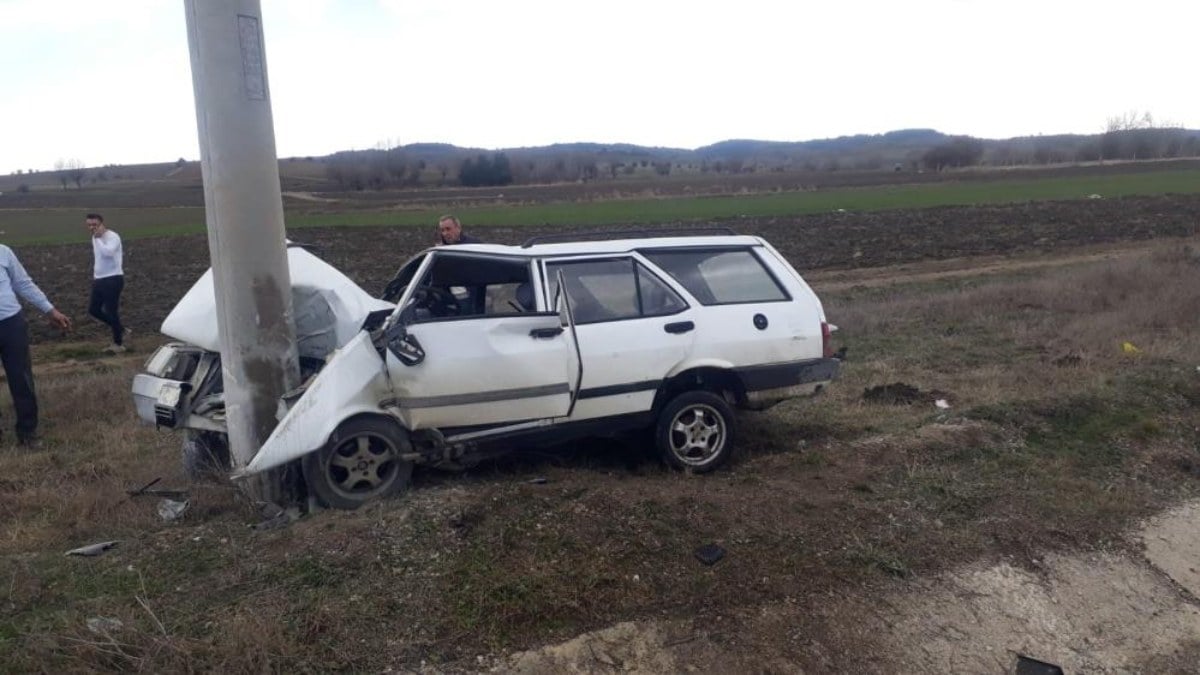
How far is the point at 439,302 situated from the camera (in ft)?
21.6

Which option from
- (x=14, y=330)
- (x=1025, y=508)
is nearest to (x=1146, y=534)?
(x=1025, y=508)

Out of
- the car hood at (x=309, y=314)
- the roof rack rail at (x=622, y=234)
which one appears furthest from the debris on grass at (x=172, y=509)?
the roof rack rail at (x=622, y=234)

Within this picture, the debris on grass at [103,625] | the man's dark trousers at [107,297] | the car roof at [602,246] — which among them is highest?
the car roof at [602,246]

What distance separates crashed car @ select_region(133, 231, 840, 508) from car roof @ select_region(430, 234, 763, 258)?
0.05ft

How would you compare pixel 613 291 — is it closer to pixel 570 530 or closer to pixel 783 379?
pixel 783 379

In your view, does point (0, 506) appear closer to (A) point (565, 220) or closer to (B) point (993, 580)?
(B) point (993, 580)

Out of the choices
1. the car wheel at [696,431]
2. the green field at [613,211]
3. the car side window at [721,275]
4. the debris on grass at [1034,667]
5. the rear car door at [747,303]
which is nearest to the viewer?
the debris on grass at [1034,667]

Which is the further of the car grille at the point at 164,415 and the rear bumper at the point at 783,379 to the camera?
the rear bumper at the point at 783,379

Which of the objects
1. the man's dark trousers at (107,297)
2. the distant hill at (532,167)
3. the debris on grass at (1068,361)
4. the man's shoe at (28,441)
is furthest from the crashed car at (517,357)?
the distant hill at (532,167)

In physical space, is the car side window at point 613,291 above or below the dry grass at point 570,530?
above

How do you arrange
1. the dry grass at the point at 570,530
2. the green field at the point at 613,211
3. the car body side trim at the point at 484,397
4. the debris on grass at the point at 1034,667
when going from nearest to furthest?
1. the dry grass at the point at 570,530
2. the debris on grass at the point at 1034,667
3. the car body side trim at the point at 484,397
4. the green field at the point at 613,211

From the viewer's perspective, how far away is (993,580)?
5.03 metres

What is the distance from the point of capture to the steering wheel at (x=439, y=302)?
21.3 feet

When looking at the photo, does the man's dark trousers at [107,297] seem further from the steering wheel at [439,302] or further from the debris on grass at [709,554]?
the debris on grass at [709,554]
